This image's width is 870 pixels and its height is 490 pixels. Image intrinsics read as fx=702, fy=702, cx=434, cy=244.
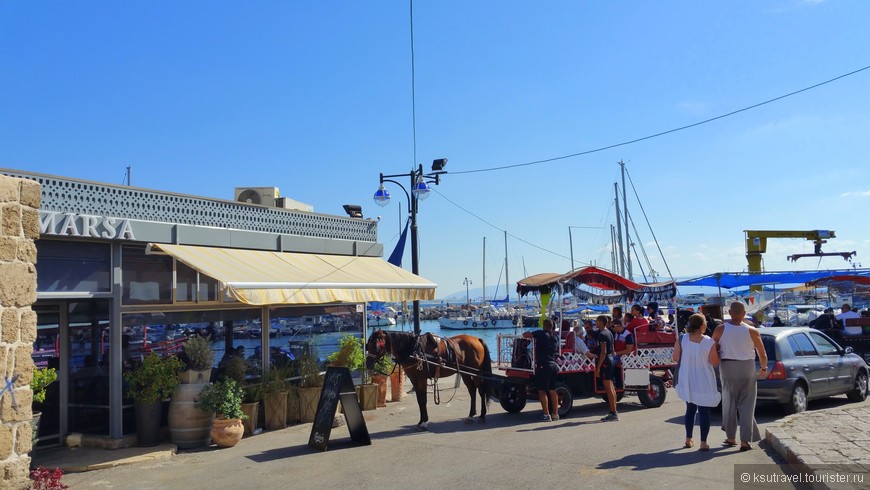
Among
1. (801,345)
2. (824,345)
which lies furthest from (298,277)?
(824,345)

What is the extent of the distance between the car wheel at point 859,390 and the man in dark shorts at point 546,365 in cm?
598

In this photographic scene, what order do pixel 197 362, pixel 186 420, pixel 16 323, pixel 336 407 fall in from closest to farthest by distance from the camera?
1. pixel 16 323
2. pixel 336 407
3. pixel 186 420
4. pixel 197 362

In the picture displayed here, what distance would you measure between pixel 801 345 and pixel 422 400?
6777 millimetres

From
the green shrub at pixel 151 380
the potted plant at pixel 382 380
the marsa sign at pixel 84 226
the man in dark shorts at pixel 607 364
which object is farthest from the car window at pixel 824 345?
the marsa sign at pixel 84 226

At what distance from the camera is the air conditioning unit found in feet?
47.8

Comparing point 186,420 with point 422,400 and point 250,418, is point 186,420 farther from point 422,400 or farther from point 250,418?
point 422,400

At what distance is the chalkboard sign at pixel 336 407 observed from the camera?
10.4 meters

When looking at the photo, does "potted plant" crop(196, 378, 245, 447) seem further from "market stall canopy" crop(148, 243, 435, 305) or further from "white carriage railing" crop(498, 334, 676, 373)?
"white carriage railing" crop(498, 334, 676, 373)

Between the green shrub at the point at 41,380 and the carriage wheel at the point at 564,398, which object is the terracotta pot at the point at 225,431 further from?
the carriage wheel at the point at 564,398

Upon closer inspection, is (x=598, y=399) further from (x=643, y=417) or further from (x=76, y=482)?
(x=76, y=482)

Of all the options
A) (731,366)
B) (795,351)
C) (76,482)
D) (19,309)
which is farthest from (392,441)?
(795,351)

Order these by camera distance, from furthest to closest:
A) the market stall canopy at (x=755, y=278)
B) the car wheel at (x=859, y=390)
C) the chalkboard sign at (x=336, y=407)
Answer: the market stall canopy at (x=755, y=278) → the car wheel at (x=859, y=390) → the chalkboard sign at (x=336, y=407)

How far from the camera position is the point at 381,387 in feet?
49.9

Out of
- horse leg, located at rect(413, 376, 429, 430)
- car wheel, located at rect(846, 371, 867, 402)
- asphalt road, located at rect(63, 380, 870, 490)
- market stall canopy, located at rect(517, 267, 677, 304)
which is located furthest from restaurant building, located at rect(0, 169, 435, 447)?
car wheel, located at rect(846, 371, 867, 402)
